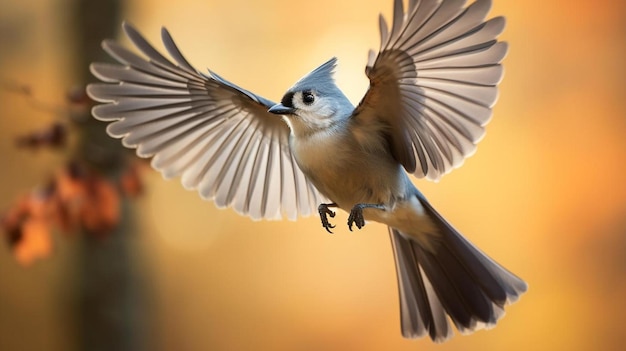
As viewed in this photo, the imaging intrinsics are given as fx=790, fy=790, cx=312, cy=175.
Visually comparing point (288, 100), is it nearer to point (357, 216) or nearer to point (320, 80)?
point (320, 80)

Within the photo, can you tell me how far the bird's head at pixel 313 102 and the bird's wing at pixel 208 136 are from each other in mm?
207

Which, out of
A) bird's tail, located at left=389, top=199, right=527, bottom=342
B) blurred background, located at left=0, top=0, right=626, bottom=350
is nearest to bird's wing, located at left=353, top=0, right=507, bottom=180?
bird's tail, located at left=389, top=199, right=527, bottom=342

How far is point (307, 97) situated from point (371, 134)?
0.13 m

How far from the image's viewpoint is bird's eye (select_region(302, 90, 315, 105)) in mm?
1256

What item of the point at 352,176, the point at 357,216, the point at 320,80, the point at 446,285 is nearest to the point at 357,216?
the point at 357,216

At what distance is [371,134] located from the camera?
51.6 inches

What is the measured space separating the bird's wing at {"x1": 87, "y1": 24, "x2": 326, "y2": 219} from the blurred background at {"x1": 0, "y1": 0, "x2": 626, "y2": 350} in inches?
69.2

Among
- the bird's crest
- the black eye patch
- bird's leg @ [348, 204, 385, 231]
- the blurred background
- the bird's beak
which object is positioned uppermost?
the bird's crest

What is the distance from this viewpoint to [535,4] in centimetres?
358

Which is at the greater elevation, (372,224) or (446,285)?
(446,285)

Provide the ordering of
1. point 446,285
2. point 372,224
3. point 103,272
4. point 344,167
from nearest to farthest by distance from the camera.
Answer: point 344,167 → point 446,285 → point 103,272 → point 372,224

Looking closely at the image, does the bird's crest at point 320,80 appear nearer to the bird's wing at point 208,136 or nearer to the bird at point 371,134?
the bird at point 371,134

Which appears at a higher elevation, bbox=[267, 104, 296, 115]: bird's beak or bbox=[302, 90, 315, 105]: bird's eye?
bbox=[302, 90, 315, 105]: bird's eye

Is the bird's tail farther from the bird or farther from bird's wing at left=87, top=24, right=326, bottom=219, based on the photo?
bird's wing at left=87, top=24, right=326, bottom=219
